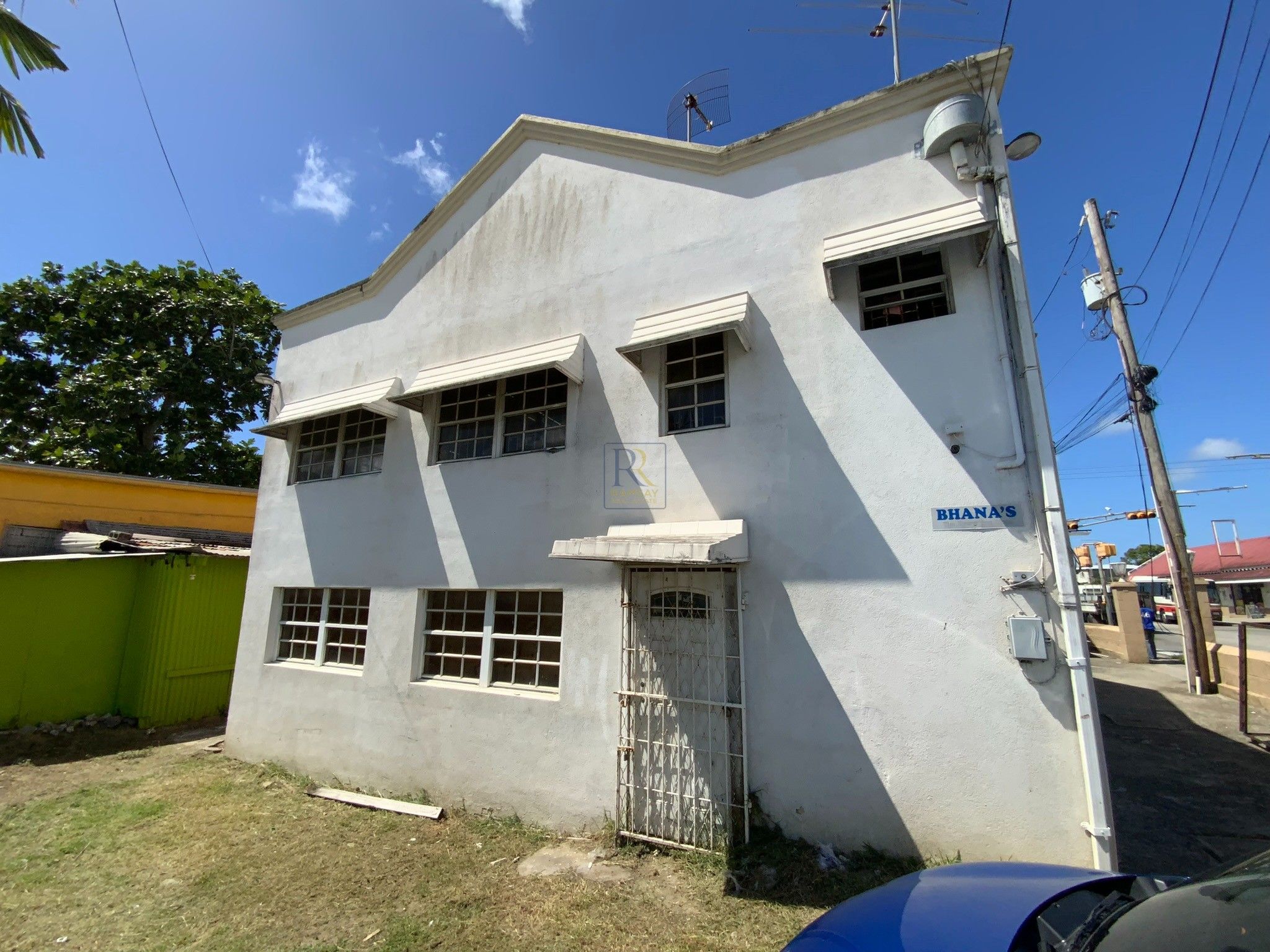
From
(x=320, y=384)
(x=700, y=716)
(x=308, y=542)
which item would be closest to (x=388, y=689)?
(x=308, y=542)

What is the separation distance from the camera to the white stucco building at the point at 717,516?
4.53m

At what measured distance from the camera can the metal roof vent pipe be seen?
5.00 metres

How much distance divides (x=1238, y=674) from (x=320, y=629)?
15.9m

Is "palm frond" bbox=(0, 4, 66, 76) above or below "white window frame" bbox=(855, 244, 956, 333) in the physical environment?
above

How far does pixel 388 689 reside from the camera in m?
→ 7.06

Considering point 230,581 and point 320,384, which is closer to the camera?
point 320,384

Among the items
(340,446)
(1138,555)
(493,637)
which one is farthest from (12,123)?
(1138,555)

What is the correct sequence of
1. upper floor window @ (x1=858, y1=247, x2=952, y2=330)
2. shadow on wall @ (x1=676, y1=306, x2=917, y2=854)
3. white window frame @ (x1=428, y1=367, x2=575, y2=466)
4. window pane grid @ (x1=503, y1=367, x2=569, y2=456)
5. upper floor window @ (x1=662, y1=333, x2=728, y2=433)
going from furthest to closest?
window pane grid @ (x1=503, y1=367, x2=569, y2=456) → white window frame @ (x1=428, y1=367, x2=575, y2=466) → upper floor window @ (x1=662, y1=333, x2=728, y2=433) → upper floor window @ (x1=858, y1=247, x2=952, y2=330) → shadow on wall @ (x1=676, y1=306, x2=917, y2=854)

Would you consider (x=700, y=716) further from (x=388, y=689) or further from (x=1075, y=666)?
(x=388, y=689)

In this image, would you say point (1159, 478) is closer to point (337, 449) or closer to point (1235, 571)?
point (337, 449)

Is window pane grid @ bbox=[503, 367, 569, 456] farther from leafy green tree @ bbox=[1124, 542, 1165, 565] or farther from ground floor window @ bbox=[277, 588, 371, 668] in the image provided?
leafy green tree @ bbox=[1124, 542, 1165, 565]

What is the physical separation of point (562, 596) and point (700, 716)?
197 cm

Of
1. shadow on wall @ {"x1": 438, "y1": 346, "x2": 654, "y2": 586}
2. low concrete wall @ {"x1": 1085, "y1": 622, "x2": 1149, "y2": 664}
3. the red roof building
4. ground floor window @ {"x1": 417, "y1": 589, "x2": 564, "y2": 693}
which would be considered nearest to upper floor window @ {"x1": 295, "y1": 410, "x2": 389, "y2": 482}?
shadow on wall @ {"x1": 438, "y1": 346, "x2": 654, "y2": 586}

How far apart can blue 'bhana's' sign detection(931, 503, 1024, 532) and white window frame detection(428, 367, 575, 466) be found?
154 inches
